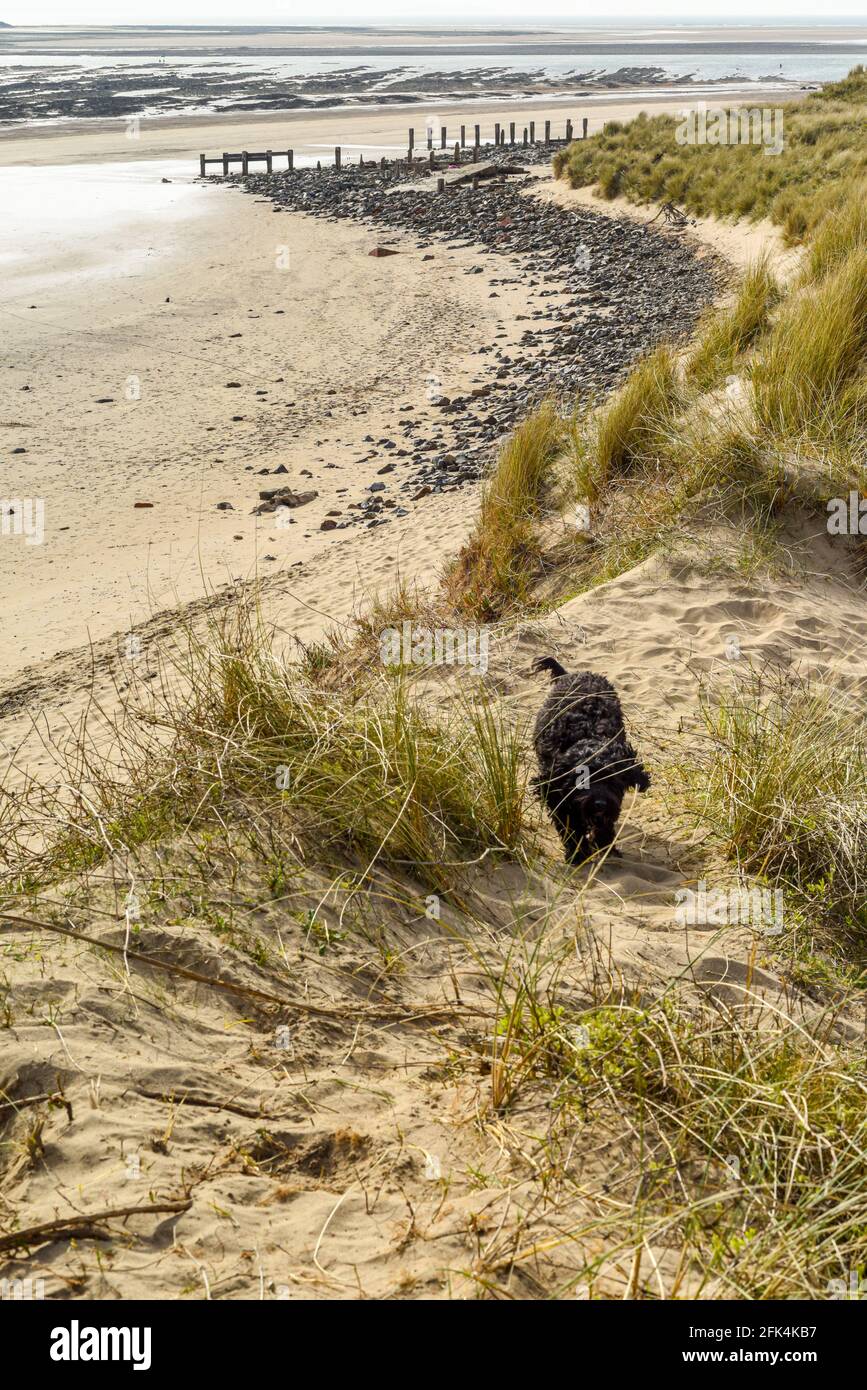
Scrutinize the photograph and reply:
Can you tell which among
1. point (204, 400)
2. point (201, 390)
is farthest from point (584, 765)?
point (201, 390)

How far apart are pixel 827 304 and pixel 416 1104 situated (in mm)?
6486

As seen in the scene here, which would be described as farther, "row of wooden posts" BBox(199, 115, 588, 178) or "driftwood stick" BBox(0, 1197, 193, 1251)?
"row of wooden posts" BBox(199, 115, 588, 178)

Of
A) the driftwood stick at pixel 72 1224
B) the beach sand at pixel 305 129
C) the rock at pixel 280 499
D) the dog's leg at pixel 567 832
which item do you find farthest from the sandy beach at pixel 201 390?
the beach sand at pixel 305 129

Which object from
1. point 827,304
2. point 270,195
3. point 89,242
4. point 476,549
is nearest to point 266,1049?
point 476,549

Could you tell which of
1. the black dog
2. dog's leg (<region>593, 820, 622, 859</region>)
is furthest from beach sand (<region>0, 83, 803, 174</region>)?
dog's leg (<region>593, 820, 622, 859</region>)

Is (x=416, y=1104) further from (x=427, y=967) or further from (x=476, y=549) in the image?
(x=476, y=549)

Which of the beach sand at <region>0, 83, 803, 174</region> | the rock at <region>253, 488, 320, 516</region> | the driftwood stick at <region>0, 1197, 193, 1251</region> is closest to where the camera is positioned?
the driftwood stick at <region>0, 1197, 193, 1251</region>

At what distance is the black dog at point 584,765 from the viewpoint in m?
3.63

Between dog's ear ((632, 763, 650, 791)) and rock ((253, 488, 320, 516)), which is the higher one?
rock ((253, 488, 320, 516))

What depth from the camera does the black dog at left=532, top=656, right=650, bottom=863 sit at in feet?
11.9

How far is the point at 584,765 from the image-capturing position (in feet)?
12.0

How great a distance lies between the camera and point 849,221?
31.8 feet

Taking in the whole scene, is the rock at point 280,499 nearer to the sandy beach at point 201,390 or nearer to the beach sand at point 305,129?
the sandy beach at point 201,390

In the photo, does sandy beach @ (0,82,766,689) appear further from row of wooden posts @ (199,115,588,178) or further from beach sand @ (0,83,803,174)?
beach sand @ (0,83,803,174)
